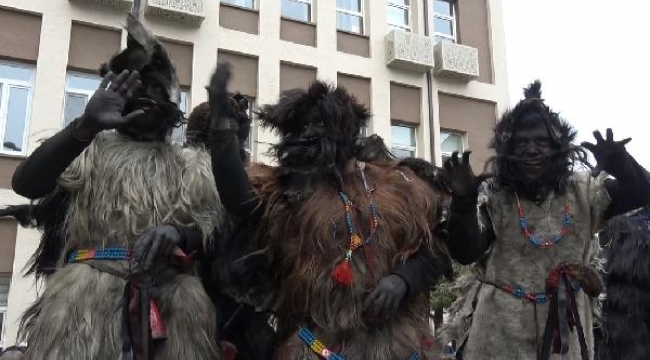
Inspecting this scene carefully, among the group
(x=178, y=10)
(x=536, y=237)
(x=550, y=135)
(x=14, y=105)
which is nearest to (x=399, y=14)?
(x=178, y=10)

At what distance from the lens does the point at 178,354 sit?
104 inches

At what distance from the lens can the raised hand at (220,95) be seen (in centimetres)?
260

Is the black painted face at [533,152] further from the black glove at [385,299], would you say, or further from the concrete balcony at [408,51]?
the concrete balcony at [408,51]

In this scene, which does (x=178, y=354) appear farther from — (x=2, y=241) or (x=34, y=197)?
(x=2, y=241)

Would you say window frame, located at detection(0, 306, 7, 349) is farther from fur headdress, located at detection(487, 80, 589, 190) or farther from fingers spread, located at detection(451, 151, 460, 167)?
fingers spread, located at detection(451, 151, 460, 167)

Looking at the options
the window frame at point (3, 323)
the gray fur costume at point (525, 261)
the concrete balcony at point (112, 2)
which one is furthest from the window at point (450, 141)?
the gray fur costume at point (525, 261)

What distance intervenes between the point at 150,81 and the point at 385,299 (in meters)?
1.47

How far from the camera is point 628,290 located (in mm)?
5445

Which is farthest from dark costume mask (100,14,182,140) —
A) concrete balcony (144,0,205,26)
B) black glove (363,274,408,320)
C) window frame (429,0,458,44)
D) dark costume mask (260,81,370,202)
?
window frame (429,0,458,44)

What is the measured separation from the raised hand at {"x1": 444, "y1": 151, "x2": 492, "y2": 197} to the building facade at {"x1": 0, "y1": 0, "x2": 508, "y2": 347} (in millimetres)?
7383

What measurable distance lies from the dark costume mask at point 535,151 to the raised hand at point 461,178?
685mm

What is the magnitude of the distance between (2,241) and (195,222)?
28.4 feet

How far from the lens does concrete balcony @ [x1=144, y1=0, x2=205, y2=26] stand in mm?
11992

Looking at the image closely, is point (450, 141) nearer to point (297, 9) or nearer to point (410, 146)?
point (410, 146)
